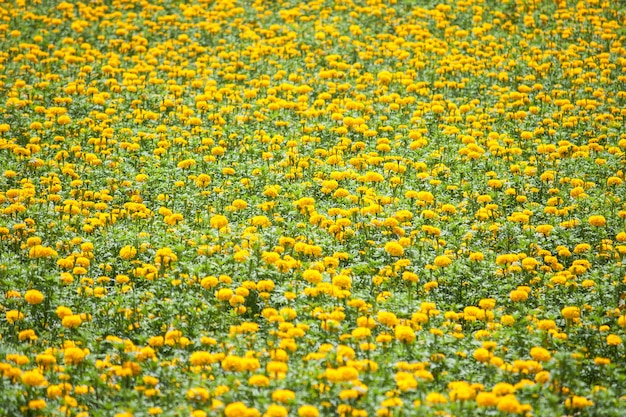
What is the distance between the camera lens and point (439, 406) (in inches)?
202

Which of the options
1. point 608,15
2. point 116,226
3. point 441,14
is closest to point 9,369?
point 116,226

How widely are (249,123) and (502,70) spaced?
4703mm

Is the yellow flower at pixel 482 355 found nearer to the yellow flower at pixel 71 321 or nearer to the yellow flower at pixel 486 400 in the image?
the yellow flower at pixel 486 400

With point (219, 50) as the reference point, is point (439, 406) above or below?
below

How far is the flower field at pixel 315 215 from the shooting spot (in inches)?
221

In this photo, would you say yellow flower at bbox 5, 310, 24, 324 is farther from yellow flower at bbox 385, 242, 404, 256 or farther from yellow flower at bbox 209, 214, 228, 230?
yellow flower at bbox 385, 242, 404, 256

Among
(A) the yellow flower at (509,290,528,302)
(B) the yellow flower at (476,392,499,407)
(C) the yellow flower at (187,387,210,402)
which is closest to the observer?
(B) the yellow flower at (476,392,499,407)

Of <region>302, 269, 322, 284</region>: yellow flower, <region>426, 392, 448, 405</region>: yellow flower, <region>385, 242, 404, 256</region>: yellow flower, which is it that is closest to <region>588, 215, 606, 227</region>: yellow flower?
<region>385, 242, 404, 256</region>: yellow flower

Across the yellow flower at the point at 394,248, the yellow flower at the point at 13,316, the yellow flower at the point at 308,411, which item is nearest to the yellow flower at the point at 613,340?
the yellow flower at the point at 394,248

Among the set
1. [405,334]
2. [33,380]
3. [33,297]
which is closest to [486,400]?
[405,334]

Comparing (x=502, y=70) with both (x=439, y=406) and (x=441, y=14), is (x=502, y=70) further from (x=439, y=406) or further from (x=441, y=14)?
(x=439, y=406)

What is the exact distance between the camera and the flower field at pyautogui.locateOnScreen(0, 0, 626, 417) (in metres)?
5.60

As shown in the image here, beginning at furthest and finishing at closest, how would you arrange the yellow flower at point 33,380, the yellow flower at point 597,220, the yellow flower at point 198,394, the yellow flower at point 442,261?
the yellow flower at point 597,220, the yellow flower at point 442,261, the yellow flower at point 33,380, the yellow flower at point 198,394

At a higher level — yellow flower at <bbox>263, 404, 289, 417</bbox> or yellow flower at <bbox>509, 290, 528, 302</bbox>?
yellow flower at <bbox>509, 290, 528, 302</bbox>
